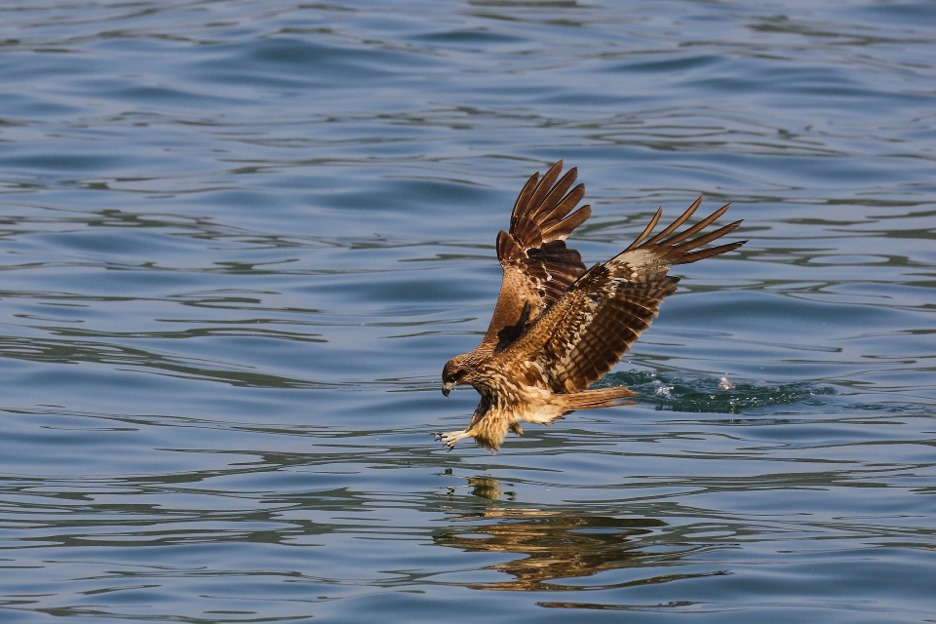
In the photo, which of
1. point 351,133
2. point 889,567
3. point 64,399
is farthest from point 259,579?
point 351,133

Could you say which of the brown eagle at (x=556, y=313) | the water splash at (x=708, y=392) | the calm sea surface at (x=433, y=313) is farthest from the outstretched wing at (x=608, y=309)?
the water splash at (x=708, y=392)

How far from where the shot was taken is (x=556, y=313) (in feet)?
24.7

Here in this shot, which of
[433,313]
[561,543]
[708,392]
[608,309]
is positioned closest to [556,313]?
[608,309]

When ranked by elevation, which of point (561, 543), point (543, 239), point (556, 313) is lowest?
point (561, 543)

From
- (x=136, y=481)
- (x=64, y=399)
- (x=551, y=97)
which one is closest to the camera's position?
(x=136, y=481)

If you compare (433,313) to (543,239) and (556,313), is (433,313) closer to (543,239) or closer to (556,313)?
(543,239)

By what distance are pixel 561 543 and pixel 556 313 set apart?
3.57 ft

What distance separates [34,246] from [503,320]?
613 cm

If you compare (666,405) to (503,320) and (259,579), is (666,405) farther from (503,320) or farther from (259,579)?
(259,579)

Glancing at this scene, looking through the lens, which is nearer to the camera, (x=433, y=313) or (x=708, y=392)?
(x=708, y=392)

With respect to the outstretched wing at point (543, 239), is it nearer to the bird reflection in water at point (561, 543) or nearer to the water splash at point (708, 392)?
the bird reflection in water at point (561, 543)

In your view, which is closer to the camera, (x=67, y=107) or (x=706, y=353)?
(x=706, y=353)

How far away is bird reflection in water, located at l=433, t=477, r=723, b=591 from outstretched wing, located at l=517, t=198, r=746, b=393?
0.71 meters

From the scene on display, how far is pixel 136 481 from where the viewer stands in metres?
8.42
